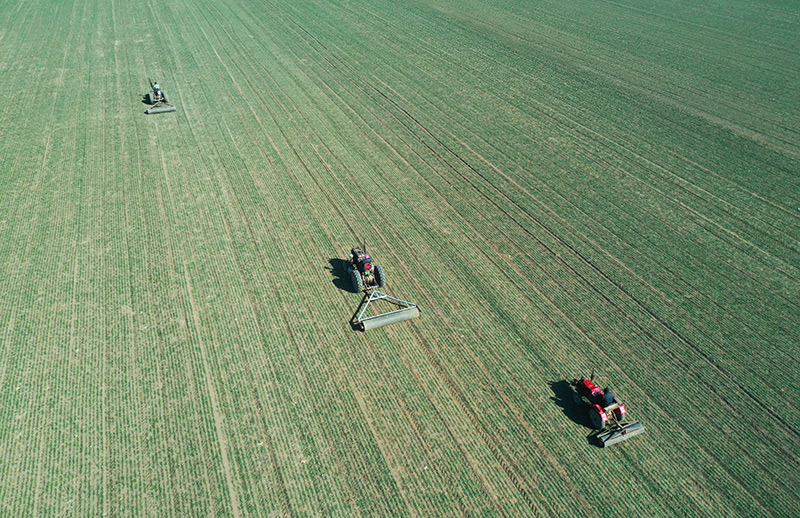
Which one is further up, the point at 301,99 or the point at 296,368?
the point at 301,99

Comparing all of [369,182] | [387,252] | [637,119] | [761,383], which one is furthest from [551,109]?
[761,383]

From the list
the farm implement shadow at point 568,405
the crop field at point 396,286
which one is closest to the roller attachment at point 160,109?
the crop field at point 396,286

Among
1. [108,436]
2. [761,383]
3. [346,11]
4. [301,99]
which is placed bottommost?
[108,436]

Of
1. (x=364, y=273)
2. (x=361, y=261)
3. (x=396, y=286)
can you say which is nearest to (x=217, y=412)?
(x=364, y=273)

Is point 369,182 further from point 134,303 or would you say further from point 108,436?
point 108,436

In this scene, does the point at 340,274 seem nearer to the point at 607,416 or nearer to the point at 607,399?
the point at 607,399

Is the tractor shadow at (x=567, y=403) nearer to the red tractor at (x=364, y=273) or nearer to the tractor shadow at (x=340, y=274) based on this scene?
the red tractor at (x=364, y=273)

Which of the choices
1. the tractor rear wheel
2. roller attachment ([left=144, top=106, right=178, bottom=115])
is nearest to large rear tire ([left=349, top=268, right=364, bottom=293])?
the tractor rear wheel
